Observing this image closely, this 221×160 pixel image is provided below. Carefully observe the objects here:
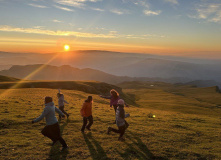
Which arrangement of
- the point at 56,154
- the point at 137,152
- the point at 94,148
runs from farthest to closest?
the point at 94,148 < the point at 137,152 < the point at 56,154

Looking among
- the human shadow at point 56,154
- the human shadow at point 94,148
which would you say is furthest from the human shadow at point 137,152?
the human shadow at point 56,154

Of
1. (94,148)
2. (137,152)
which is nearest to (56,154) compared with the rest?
(94,148)

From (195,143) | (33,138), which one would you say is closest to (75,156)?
(33,138)

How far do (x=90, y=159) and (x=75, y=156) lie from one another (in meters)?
0.96

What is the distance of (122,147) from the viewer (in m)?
11.2

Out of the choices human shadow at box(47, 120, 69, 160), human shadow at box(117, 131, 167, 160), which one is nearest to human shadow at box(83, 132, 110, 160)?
human shadow at box(117, 131, 167, 160)

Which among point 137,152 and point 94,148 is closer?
point 137,152

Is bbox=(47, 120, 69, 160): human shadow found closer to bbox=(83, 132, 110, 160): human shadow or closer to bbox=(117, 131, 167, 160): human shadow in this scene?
bbox=(83, 132, 110, 160): human shadow

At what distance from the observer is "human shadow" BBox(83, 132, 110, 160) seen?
31.9 feet

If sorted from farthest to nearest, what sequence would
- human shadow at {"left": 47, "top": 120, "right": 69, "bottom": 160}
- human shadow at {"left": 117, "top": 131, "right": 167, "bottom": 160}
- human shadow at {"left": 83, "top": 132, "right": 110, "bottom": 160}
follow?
human shadow at {"left": 117, "top": 131, "right": 167, "bottom": 160} < human shadow at {"left": 83, "top": 132, "right": 110, "bottom": 160} < human shadow at {"left": 47, "top": 120, "right": 69, "bottom": 160}

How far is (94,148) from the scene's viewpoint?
1082 cm

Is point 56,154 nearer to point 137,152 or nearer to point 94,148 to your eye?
point 94,148

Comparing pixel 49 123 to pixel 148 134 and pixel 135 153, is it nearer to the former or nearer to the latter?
pixel 135 153

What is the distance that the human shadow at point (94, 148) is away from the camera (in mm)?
9734
